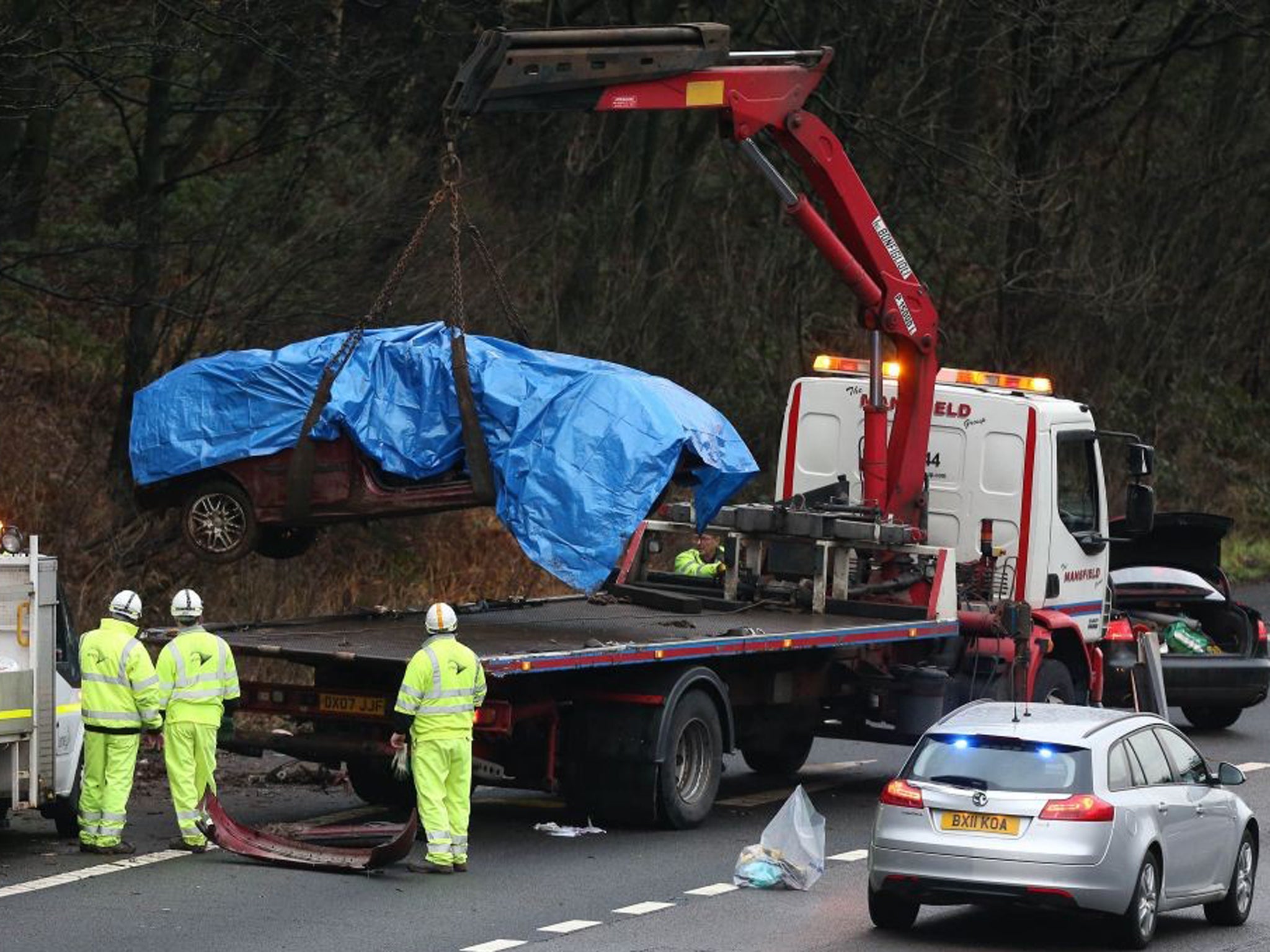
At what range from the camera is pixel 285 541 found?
16.7 meters

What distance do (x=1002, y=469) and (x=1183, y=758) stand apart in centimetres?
527

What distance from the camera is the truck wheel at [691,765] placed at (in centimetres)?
1458

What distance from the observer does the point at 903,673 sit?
16500 mm

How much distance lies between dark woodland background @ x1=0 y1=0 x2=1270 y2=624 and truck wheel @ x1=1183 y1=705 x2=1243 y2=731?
748cm

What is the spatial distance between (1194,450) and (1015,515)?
22633 millimetres

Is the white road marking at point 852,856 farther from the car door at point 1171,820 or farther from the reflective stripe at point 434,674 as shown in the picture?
the reflective stripe at point 434,674

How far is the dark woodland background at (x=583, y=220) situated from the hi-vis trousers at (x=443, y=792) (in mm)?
7182

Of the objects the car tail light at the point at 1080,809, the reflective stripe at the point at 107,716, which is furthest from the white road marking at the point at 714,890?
the reflective stripe at the point at 107,716

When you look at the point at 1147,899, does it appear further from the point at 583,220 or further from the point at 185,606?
the point at 583,220

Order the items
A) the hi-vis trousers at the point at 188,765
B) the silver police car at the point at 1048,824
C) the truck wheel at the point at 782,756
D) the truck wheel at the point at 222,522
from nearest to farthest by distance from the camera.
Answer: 1. the silver police car at the point at 1048,824
2. the hi-vis trousers at the point at 188,765
3. the truck wheel at the point at 222,522
4. the truck wheel at the point at 782,756

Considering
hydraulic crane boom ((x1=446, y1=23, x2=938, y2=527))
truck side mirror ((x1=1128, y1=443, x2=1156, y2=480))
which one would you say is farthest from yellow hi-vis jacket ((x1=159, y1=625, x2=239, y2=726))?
truck side mirror ((x1=1128, y1=443, x2=1156, y2=480))

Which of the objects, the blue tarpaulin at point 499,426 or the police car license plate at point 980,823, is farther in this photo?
the blue tarpaulin at point 499,426

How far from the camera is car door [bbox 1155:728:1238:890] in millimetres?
11969

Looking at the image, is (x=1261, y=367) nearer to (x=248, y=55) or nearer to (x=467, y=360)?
(x=248, y=55)
